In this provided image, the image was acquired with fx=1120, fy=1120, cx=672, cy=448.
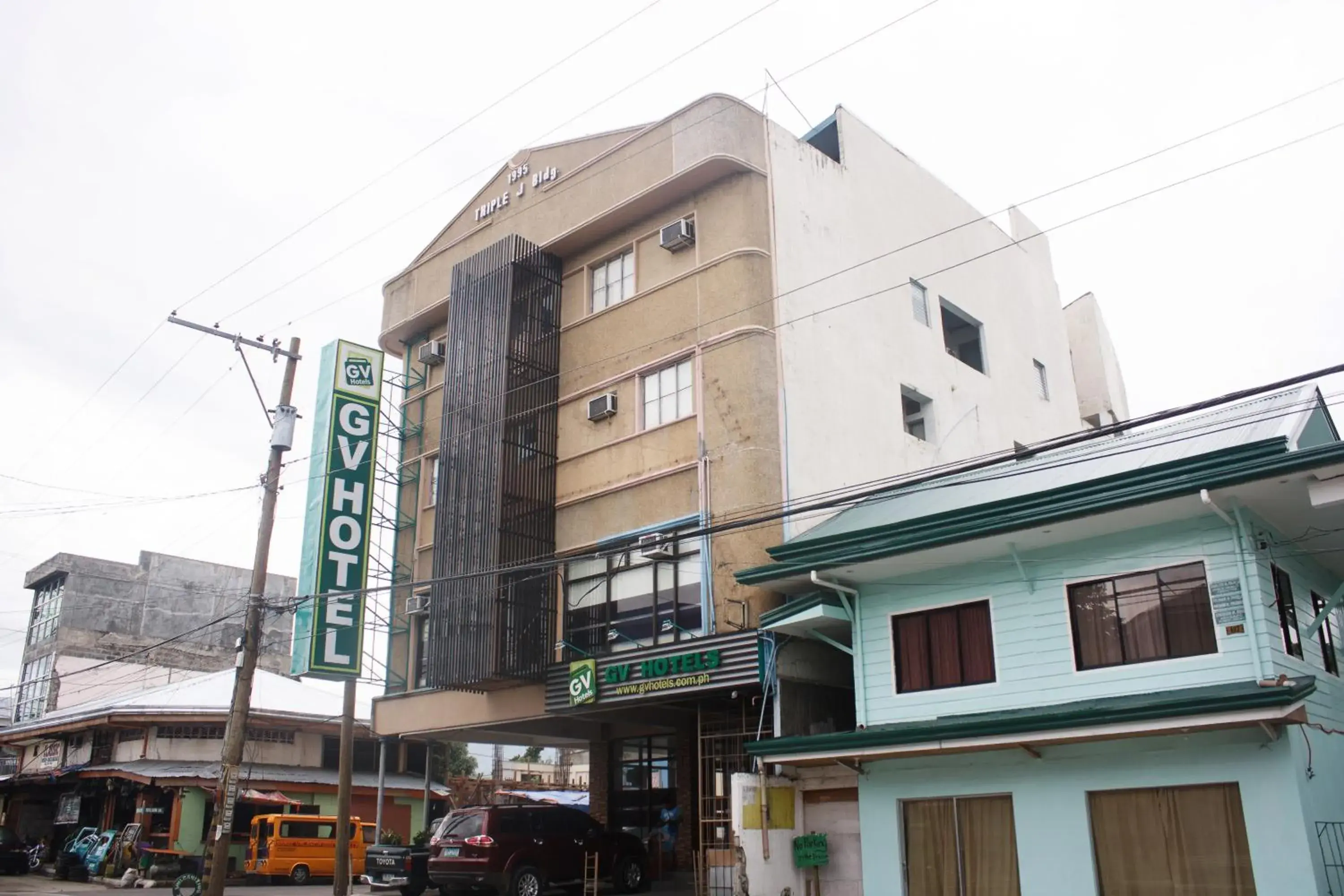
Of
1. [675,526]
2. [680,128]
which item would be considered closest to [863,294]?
[680,128]

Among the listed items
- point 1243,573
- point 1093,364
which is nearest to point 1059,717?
point 1243,573

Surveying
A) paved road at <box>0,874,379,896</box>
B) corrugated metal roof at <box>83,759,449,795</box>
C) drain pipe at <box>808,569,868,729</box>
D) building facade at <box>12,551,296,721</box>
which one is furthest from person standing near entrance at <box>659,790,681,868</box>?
building facade at <box>12,551,296,721</box>

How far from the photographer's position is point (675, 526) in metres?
22.3

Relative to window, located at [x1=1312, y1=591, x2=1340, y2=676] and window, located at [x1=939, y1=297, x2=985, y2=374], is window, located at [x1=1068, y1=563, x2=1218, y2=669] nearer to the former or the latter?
window, located at [x1=1312, y1=591, x2=1340, y2=676]

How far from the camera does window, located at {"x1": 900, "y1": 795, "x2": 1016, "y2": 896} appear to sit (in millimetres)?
15820

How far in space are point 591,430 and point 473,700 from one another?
690 cm

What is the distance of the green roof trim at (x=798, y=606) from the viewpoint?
1872 cm

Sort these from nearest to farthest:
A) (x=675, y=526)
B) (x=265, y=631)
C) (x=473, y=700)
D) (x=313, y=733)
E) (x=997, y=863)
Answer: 1. (x=997, y=863)
2. (x=675, y=526)
3. (x=473, y=700)
4. (x=313, y=733)
5. (x=265, y=631)

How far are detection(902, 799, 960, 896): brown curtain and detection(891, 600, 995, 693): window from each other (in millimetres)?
1821

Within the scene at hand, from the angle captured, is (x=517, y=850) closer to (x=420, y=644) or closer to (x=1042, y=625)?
(x=420, y=644)

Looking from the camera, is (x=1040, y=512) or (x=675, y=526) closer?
(x=1040, y=512)

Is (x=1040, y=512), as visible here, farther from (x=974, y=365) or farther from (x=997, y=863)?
(x=974, y=365)

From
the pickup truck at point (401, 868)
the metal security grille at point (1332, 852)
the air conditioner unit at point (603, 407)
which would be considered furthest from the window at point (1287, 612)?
the pickup truck at point (401, 868)

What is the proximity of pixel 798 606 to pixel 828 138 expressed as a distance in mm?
13392
